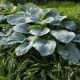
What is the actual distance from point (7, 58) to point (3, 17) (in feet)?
3.02

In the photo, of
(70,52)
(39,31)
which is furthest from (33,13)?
(70,52)

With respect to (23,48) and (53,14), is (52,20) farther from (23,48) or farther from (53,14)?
(23,48)

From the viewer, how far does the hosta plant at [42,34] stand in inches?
180

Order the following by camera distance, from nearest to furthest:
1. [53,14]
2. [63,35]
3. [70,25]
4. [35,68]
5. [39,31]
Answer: [35,68] → [63,35] → [39,31] → [70,25] → [53,14]

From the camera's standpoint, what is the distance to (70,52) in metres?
4.58

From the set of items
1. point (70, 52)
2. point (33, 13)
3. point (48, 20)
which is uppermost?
point (48, 20)

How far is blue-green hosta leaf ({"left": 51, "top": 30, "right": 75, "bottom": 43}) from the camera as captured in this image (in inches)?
180

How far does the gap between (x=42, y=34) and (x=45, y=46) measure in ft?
0.70

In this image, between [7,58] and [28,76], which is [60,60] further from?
[7,58]

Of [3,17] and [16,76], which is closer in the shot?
[16,76]

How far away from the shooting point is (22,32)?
4.90 metres

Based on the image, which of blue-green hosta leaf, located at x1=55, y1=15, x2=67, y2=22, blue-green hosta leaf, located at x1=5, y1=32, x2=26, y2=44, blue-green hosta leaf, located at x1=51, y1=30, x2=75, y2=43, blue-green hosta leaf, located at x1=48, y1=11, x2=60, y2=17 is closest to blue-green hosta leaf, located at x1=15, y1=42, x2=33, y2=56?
blue-green hosta leaf, located at x1=5, y1=32, x2=26, y2=44

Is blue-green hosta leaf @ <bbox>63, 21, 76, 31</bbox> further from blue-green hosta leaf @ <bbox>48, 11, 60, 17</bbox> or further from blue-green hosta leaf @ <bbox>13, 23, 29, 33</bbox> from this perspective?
blue-green hosta leaf @ <bbox>13, 23, 29, 33</bbox>

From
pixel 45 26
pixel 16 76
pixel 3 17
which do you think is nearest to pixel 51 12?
pixel 45 26
